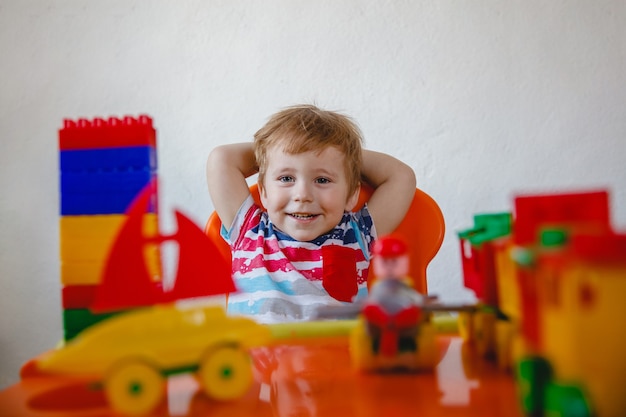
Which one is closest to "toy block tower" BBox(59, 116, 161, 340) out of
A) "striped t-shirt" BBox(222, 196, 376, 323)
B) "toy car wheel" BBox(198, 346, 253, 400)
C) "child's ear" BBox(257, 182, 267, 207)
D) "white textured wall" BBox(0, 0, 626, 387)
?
"toy car wheel" BBox(198, 346, 253, 400)

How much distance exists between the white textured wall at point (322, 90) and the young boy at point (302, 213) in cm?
35

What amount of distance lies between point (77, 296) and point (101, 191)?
84 mm

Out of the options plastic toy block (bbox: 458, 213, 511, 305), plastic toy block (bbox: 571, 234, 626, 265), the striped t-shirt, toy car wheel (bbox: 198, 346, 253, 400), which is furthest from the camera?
the striped t-shirt

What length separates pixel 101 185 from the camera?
474 millimetres

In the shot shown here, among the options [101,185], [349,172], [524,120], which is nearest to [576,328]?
[101,185]

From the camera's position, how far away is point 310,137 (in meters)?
0.99

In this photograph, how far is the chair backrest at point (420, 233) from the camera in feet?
3.25

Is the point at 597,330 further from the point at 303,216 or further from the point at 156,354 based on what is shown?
the point at 303,216

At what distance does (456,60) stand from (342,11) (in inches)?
11.2

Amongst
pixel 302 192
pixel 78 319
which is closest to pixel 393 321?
pixel 78 319

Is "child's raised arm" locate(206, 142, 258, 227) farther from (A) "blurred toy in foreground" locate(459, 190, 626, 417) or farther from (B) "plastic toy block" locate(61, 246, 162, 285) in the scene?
(A) "blurred toy in foreground" locate(459, 190, 626, 417)

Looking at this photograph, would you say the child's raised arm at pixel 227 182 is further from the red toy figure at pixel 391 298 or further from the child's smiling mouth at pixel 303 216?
the red toy figure at pixel 391 298

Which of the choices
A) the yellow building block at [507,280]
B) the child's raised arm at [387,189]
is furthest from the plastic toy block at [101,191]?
the child's raised arm at [387,189]

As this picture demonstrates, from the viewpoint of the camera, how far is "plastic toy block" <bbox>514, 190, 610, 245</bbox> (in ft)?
1.33
